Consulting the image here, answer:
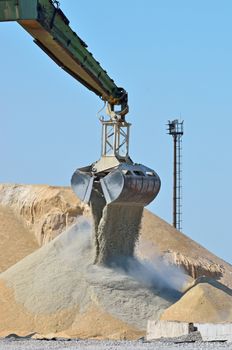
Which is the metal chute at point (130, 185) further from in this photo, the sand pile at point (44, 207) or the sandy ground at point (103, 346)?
the sand pile at point (44, 207)

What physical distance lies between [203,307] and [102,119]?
7939 millimetres

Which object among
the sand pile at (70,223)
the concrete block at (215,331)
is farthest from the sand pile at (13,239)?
the concrete block at (215,331)

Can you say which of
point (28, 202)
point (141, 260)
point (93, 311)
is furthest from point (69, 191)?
point (93, 311)

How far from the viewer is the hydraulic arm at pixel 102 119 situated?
2986cm

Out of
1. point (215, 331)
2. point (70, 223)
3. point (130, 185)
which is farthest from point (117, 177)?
point (70, 223)

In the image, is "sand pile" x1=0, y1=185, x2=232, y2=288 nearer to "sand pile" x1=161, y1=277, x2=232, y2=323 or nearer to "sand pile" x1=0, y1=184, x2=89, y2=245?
"sand pile" x1=0, y1=184, x2=89, y2=245

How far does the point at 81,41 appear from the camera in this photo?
1297 inches

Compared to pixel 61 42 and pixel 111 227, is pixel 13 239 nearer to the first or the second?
pixel 111 227

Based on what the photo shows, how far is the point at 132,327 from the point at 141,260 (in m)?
5.33

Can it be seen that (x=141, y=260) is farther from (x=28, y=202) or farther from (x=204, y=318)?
(x=28, y=202)

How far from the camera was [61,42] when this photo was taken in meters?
30.7

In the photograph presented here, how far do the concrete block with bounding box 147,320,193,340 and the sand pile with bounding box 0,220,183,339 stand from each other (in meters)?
2.74

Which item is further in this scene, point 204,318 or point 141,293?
point 141,293

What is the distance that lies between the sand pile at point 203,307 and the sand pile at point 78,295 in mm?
1185
